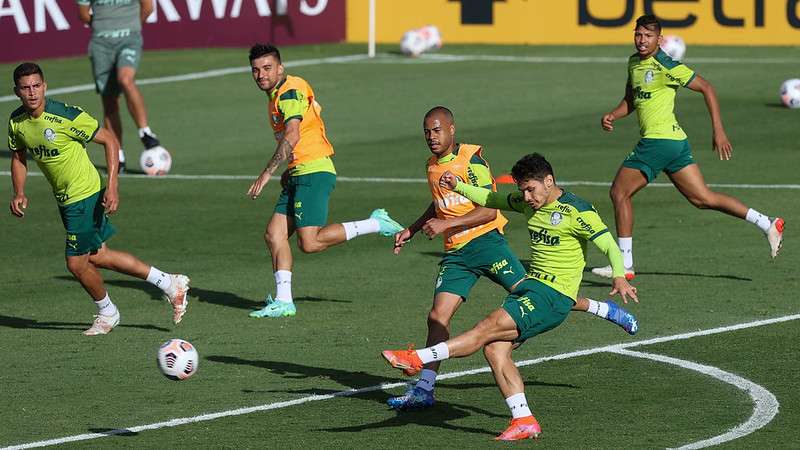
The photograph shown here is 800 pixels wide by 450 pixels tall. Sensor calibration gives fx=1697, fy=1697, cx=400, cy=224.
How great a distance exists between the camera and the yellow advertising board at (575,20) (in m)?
37.6

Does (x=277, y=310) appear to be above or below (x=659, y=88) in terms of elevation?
below

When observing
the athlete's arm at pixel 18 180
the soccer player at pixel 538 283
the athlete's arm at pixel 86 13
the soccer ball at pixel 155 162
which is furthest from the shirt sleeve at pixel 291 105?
the athlete's arm at pixel 86 13

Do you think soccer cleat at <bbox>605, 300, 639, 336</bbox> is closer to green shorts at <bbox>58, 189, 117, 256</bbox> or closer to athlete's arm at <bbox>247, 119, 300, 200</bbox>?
athlete's arm at <bbox>247, 119, 300, 200</bbox>

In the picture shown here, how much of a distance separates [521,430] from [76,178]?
518 centimetres

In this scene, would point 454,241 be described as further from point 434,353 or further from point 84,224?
point 84,224

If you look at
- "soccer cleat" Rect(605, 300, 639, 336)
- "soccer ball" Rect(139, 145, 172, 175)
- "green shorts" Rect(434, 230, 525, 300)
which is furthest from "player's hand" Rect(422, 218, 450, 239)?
"soccer ball" Rect(139, 145, 172, 175)

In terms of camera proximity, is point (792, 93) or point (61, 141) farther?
point (792, 93)

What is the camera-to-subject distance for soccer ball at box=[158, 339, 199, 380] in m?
11.5

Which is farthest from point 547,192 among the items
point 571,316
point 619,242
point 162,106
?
point 162,106

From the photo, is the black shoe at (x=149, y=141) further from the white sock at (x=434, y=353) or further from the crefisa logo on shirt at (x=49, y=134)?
the white sock at (x=434, y=353)

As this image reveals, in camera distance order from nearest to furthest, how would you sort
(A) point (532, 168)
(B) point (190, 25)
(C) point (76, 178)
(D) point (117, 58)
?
(A) point (532, 168) → (C) point (76, 178) → (D) point (117, 58) → (B) point (190, 25)

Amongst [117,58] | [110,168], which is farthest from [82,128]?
[117,58]

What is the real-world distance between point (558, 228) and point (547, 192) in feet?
0.82

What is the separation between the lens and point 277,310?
14867 mm
